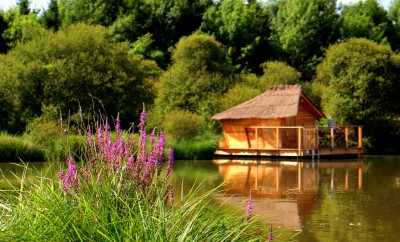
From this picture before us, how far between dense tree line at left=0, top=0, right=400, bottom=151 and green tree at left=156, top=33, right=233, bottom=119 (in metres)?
0.05

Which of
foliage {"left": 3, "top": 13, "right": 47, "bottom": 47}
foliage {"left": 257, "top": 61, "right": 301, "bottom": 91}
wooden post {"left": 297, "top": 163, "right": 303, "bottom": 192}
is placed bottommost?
wooden post {"left": 297, "top": 163, "right": 303, "bottom": 192}

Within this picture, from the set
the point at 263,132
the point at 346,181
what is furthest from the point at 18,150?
the point at 346,181

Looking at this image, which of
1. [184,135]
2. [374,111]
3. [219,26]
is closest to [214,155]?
[184,135]

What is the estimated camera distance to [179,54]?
31062 mm

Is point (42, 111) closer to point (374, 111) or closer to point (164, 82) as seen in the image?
point (164, 82)

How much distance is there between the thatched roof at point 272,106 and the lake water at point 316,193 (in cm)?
323

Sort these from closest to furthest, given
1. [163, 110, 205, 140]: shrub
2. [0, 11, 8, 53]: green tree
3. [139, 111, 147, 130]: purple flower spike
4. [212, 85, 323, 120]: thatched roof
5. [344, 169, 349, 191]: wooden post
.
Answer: [139, 111, 147, 130]: purple flower spike < [344, 169, 349, 191]: wooden post < [212, 85, 323, 120]: thatched roof < [163, 110, 205, 140]: shrub < [0, 11, 8, 53]: green tree

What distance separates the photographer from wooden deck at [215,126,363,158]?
25.5m

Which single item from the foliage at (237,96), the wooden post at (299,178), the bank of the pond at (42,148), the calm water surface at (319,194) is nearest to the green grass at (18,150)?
the bank of the pond at (42,148)

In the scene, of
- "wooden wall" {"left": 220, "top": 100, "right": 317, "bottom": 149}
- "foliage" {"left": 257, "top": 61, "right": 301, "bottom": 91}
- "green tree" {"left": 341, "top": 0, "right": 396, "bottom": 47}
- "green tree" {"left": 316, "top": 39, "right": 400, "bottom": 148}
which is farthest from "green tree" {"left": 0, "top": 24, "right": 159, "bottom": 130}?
"green tree" {"left": 341, "top": 0, "right": 396, "bottom": 47}

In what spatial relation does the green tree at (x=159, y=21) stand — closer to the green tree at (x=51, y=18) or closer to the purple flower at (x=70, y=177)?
the green tree at (x=51, y=18)

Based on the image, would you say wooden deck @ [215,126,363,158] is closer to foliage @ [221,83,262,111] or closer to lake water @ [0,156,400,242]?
lake water @ [0,156,400,242]

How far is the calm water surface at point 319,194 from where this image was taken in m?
8.90

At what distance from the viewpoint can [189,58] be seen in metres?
30.9
